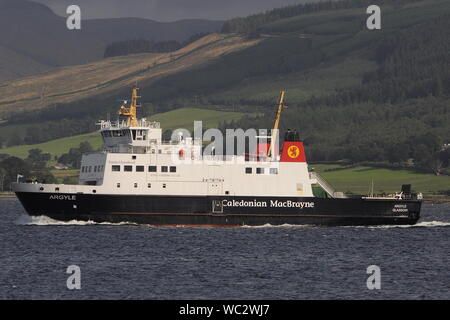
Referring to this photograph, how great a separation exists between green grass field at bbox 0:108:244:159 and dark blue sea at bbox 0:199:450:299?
4064 inches

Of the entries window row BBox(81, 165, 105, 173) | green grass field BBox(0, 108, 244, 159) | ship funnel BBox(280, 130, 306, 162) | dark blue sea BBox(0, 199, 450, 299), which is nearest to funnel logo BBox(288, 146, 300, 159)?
ship funnel BBox(280, 130, 306, 162)

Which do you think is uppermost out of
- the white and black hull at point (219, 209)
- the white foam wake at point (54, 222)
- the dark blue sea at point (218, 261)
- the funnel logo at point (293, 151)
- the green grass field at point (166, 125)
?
the green grass field at point (166, 125)

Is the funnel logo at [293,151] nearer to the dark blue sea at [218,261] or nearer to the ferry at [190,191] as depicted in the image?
the ferry at [190,191]

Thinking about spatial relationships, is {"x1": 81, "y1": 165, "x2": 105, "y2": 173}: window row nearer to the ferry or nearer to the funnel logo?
the ferry

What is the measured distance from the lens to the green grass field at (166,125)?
16212 centimetres

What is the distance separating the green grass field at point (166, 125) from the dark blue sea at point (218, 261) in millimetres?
103233

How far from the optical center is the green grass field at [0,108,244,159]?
162 metres

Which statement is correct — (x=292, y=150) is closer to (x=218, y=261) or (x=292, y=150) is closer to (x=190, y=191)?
(x=190, y=191)

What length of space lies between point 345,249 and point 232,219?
402 inches

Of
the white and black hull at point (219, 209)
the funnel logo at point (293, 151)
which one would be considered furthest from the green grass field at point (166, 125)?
the white and black hull at point (219, 209)

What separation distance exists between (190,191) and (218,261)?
13.5m
